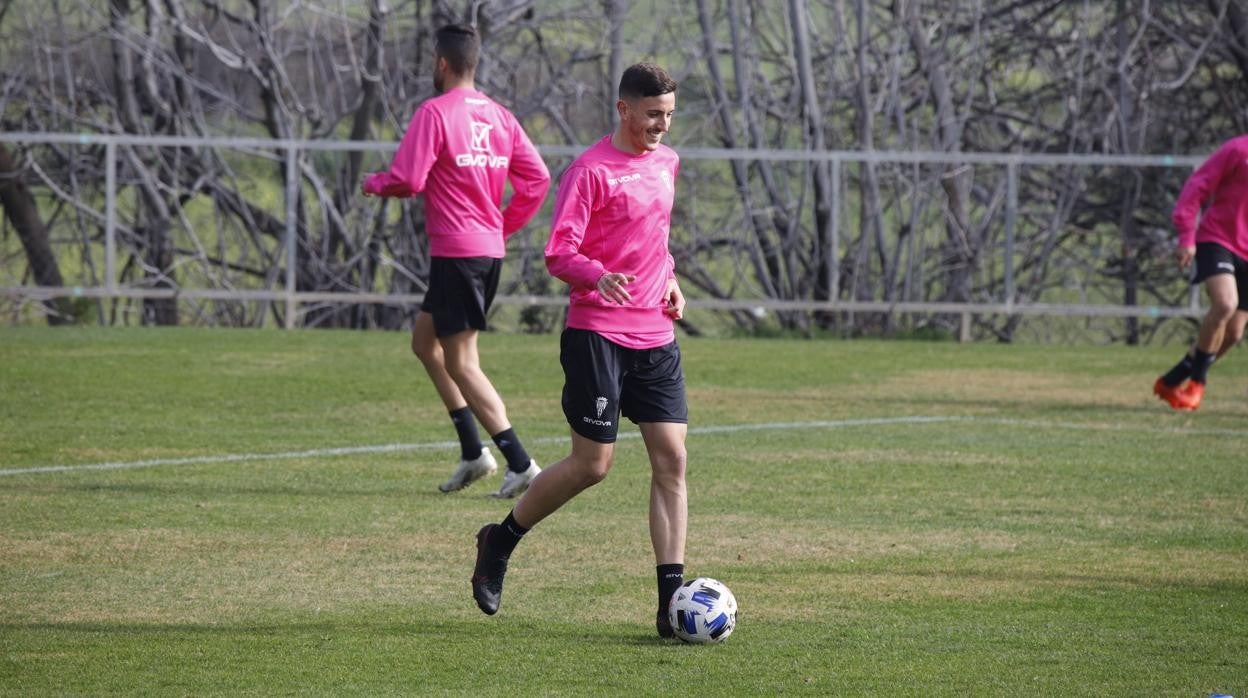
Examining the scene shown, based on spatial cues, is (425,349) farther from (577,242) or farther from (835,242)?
(835,242)

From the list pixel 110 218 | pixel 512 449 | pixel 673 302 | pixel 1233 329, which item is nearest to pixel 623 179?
pixel 673 302

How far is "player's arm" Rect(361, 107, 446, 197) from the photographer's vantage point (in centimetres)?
866

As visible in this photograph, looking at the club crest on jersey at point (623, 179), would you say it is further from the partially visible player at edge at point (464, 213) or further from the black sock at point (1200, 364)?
the black sock at point (1200, 364)

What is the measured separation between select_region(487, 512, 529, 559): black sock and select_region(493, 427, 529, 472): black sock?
7.98 ft

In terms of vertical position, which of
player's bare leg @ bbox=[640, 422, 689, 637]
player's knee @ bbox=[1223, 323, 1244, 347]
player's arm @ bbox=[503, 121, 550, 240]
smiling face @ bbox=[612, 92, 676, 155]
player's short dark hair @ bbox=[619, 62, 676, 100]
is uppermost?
player's short dark hair @ bbox=[619, 62, 676, 100]

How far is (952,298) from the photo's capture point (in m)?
18.6

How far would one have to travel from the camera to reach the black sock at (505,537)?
6.11 metres

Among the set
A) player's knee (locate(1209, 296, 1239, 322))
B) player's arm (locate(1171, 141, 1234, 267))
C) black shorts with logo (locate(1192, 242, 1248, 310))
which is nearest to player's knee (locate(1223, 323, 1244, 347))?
black shorts with logo (locate(1192, 242, 1248, 310))

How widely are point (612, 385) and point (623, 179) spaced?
2.23ft

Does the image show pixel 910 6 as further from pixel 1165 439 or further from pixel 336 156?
pixel 1165 439


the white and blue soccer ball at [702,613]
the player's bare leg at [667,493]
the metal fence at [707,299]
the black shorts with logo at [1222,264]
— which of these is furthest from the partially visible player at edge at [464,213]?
the metal fence at [707,299]

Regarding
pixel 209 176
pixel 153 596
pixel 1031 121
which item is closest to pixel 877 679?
pixel 153 596

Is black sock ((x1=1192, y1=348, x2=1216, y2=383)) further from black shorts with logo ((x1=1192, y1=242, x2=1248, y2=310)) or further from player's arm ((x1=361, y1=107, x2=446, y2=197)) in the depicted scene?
player's arm ((x1=361, y1=107, x2=446, y2=197))

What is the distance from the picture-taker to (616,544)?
744 cm
